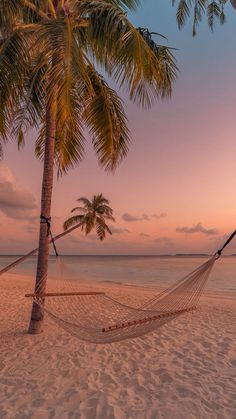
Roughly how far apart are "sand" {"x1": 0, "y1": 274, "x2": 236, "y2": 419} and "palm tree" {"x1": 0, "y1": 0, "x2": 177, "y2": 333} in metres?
0.91

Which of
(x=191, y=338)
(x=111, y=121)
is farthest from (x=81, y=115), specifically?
(x=191, y=338)

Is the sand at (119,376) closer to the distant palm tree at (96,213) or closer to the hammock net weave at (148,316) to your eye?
the hammock net weave at (148,316)

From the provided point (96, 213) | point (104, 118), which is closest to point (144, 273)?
point (96, 213)

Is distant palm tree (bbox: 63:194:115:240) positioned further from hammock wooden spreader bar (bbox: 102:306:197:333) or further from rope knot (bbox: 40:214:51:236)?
hammock wooden spreader bar (bbox: 102:306:197:333)

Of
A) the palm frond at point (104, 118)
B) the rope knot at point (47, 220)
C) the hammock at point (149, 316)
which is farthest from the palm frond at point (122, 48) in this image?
the hammock at point (149, 316)

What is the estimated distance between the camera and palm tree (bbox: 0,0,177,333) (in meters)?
3.67

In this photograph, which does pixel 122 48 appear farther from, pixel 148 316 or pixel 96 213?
pixel 96 213

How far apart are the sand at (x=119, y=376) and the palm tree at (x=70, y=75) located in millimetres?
913

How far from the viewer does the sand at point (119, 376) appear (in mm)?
2629

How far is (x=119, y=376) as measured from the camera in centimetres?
332

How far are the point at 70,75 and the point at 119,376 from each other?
344 cm

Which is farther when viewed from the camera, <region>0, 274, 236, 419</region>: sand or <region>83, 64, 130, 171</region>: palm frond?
<region>83, 64, 130, 171</region>: palm frond

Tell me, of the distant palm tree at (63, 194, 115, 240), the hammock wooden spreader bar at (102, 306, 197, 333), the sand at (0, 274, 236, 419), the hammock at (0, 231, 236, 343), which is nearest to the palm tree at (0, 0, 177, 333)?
the sand at (0, 274, 236, 419)

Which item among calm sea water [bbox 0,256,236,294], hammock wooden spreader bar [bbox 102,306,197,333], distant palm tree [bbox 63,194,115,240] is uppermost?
distant palm tree [bbox 63,194,115,240]
